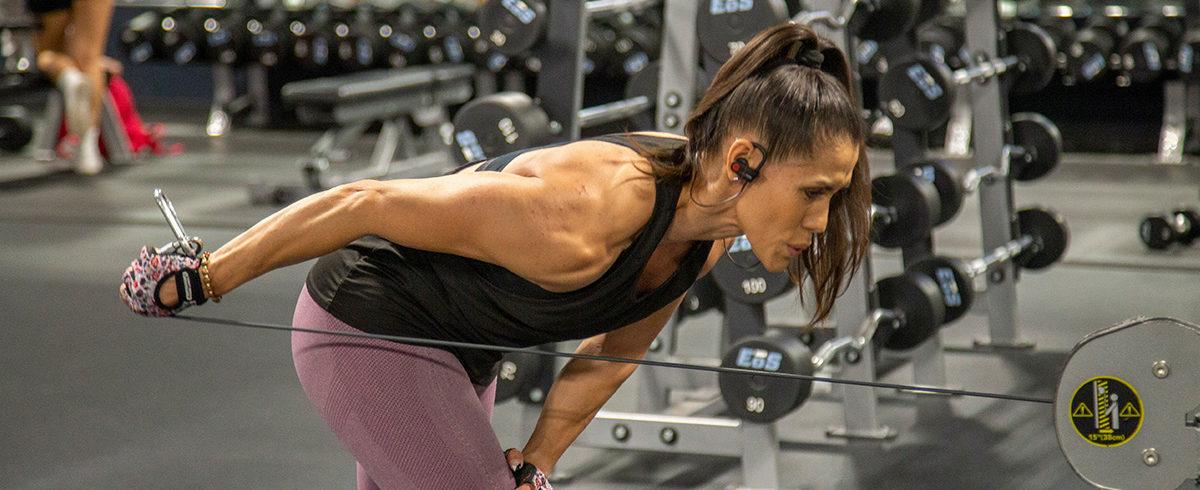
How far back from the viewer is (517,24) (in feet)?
9.43

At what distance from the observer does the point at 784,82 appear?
1.44 metres

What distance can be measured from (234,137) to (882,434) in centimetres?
604

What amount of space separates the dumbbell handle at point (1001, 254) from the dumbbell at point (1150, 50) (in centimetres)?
265

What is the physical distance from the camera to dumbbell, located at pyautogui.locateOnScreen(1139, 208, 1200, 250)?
482 cm

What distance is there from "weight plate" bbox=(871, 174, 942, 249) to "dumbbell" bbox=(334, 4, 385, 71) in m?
4.87

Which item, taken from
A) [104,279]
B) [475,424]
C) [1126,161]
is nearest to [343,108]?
[104,279]


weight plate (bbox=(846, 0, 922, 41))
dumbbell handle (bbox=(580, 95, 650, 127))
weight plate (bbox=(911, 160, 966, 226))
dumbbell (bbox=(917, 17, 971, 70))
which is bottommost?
weight plate (bbox=(911, 160, 966, 226))

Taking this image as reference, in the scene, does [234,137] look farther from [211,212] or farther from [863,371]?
[863,371]

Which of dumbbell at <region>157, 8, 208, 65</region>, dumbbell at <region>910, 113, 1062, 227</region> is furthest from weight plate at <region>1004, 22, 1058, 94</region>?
dumbbell at <region>157, 8, 208, 65</region>

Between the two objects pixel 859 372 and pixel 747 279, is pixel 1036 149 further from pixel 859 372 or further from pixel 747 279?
pixel 747 279

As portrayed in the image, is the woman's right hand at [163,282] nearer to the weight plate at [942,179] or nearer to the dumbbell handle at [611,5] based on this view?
the dumbbell handle at [611,5]

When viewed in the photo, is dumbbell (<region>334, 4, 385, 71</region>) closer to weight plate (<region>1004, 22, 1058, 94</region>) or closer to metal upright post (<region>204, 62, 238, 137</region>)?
metal upright post (<region>204, 62, 238, 137</region>)

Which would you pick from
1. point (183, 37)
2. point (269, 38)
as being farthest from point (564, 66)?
point (183, 37)

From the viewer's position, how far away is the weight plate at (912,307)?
3.18 m
